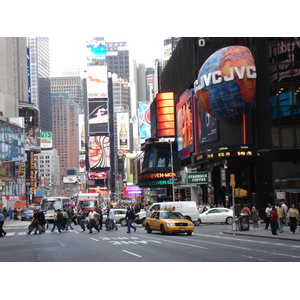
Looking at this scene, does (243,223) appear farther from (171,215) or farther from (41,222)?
(41,222)

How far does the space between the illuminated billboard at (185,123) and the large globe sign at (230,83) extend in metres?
16.9

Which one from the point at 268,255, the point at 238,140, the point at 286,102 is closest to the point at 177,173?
the point at 238,140

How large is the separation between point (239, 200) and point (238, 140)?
20.3ft

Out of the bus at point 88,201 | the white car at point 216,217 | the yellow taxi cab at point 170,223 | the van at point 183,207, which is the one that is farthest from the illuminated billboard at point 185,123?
the yellow taxi cab at point 170,223

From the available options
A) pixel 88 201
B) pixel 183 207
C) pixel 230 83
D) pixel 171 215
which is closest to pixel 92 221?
pixel 171 215

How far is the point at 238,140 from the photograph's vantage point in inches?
2279

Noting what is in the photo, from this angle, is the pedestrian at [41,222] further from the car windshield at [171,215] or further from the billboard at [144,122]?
the billboard at [144,122]

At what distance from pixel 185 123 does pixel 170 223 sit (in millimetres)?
46836

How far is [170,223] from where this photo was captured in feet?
106

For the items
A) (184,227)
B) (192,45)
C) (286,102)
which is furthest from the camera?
(192,45)

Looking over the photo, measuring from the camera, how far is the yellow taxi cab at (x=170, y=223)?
32.3m

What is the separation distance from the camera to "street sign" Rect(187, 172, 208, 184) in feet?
215
